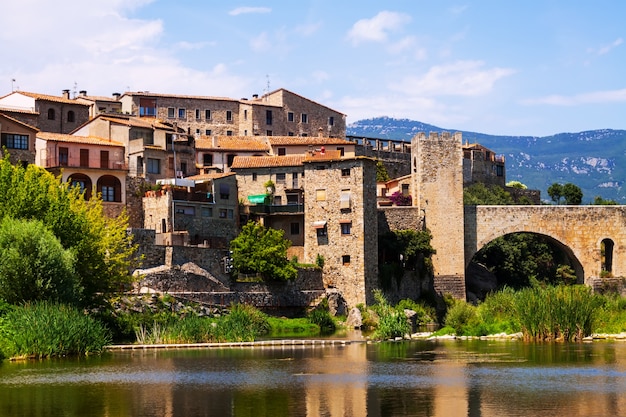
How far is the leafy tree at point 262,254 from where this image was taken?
57812mm

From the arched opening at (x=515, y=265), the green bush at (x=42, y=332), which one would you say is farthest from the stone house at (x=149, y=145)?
the green bush at (x=42, y=332)

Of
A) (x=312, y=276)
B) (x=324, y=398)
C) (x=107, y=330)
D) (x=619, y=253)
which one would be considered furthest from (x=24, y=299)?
(x=619, y=253)

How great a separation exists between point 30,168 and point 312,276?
20.0m

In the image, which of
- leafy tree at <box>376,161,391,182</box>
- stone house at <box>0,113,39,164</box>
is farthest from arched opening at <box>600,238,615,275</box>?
stone house at <box>0,113,39,164</box>

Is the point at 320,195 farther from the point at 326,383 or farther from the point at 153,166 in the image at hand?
the point at 326,383

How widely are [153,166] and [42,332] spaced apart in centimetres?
3105

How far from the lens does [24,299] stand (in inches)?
1507

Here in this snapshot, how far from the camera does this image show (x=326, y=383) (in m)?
29.3

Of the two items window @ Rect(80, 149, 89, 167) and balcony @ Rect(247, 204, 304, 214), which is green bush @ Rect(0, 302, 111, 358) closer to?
window @ Rect(80, 149, 89, 167)

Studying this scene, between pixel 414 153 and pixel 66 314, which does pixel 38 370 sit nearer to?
pixel 66 314

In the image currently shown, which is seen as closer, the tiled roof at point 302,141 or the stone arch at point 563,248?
the stone arch at point 563,248

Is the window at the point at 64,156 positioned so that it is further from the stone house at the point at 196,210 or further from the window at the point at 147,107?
the window at the point at 147,107

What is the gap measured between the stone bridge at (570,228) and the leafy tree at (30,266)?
113 feet

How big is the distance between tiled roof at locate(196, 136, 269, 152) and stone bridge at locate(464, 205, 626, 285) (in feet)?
54.9
